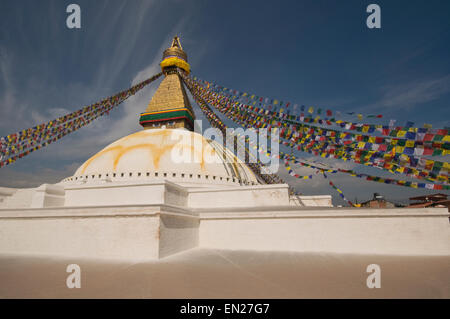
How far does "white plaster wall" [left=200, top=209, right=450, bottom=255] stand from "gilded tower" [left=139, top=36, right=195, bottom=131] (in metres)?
8.56

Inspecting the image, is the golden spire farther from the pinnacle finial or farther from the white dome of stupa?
the white dome of stupa

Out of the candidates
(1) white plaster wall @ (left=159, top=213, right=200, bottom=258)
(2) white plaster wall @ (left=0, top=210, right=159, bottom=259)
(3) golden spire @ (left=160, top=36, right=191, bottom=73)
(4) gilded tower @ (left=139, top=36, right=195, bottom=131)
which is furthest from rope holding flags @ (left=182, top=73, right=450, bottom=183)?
(3) golden spire @ (left=160, top=36, right=191, bottom=73)

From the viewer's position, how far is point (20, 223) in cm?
537

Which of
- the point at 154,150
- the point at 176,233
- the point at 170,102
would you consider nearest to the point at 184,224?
the point at 176,233

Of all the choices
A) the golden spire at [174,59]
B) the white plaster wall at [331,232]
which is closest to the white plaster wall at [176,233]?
the white plaster wall at [331,232]

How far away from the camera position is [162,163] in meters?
9.15

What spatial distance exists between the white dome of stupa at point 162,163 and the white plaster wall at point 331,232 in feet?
11.6

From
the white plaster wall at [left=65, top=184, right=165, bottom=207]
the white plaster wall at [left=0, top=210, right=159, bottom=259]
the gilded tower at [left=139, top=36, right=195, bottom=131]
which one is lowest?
the white plaster wall at [left=0, top=210, right=159, bottom=259]

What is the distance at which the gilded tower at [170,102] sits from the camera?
13312mm

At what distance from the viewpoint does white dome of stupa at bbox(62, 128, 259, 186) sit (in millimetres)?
8914
